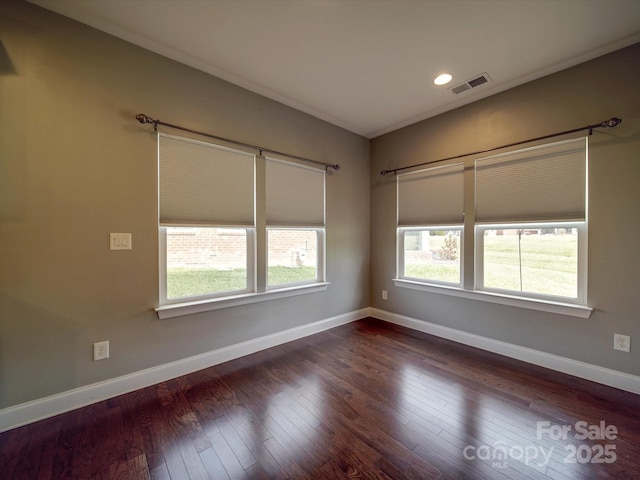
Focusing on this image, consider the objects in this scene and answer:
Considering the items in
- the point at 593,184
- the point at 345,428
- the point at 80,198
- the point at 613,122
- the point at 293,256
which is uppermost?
the point at 613,122

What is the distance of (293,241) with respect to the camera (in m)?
3.17

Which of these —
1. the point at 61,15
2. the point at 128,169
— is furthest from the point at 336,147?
the point at 61,15

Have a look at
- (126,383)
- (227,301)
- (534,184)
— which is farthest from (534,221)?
(126,383)

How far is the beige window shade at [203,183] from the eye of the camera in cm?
221

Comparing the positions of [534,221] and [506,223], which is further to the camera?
[506,223]

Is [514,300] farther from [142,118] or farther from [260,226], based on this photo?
[142,118]

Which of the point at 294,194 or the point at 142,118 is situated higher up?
the point at 142,118

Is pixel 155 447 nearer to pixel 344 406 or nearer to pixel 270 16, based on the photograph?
pixel 344 406

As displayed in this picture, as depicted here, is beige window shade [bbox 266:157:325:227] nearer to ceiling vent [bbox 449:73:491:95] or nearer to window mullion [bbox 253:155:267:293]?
window mullion [bbox 253:155:267:293]

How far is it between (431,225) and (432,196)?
1.20ft

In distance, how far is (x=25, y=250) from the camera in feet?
5.53

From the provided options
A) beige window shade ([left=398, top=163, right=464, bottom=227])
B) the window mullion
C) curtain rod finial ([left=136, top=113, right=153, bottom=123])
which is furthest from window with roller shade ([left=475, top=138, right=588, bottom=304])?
curtain rod finial ([left=136, top=113, right=153, bottom=123])

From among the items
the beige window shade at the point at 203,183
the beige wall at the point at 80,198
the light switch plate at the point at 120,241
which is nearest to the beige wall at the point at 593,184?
the beige window shade at the point at 203,183

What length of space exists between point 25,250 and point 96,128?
0.97 metres
